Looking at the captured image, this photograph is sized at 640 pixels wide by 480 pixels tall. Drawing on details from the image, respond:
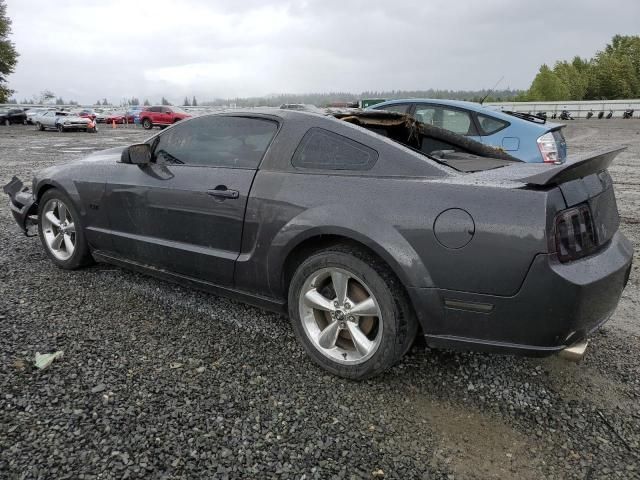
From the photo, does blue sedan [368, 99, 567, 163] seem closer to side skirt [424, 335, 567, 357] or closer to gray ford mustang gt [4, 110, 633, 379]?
gray ford mustang gt [4, 110, 633, 379]

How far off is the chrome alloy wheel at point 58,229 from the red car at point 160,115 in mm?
30563

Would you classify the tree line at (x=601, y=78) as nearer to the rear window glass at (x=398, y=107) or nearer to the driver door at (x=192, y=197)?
the rear window glass at (x=398, y=107)

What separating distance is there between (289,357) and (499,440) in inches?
49.4

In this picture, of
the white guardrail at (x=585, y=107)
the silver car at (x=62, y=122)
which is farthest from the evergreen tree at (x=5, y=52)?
the white guardrail at (x=585, y=107)

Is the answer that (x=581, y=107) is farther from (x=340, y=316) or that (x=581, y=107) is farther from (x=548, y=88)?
(x=340, y=316)

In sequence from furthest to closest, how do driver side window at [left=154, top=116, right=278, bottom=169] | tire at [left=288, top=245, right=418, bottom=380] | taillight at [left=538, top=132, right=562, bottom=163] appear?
taillight at [left=538, top=132, right=562, bottom=163]
driver side window at [left=154, top=116, right=278, bottom=169]
tire at [left=288, top=245, right=418, bottom=380]

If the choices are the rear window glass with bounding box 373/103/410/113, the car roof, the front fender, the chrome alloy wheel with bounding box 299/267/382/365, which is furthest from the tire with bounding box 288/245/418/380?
the rear window glass with bounding box 373/103/410/113

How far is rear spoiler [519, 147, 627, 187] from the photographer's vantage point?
2197 mm

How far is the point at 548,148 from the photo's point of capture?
6.75 m

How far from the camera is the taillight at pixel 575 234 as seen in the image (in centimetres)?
220

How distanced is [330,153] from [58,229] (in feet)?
9.37

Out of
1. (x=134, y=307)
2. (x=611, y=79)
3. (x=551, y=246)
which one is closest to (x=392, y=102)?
(x=134, y=307)

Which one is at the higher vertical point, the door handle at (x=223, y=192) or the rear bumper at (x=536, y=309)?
the door handle at (x=223, y=192)

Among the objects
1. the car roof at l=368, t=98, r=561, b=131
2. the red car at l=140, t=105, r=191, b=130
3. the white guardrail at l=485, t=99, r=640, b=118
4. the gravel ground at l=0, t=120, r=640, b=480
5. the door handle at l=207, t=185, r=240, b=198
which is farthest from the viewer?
the white guardrail at l=485, t=99, r=640, b=118
